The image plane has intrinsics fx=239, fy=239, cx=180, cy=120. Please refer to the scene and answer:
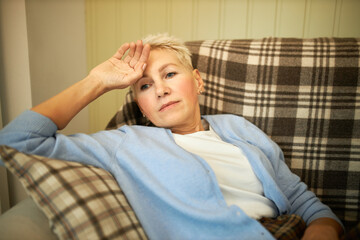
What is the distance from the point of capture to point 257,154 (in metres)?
0.92

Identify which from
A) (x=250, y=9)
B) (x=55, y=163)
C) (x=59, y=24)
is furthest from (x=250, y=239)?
(x=59, y=24)

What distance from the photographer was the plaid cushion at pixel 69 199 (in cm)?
57

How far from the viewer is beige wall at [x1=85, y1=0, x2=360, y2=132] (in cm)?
155

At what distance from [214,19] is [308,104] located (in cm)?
91

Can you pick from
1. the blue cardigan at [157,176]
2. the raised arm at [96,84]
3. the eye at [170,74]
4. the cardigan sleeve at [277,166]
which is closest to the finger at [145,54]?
the raised arm at [96,84]

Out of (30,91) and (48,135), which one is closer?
(48,135)

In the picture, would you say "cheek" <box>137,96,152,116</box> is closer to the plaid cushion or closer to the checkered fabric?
the checkered fabric

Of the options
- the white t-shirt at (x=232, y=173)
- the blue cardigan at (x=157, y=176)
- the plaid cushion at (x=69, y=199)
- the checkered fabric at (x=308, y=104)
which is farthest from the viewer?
the checkered fabric at (x=308, y=104)

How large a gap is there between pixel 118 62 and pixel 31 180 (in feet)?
1.72

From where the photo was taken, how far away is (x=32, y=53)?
48.6 inches

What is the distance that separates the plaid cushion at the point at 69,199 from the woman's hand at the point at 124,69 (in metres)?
0.35

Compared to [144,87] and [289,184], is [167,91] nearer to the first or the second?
[144,87]

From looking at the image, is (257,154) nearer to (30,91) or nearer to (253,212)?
(253,212)

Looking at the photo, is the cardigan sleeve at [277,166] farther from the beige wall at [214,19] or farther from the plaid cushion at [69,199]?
the beige wall at [214,19]
